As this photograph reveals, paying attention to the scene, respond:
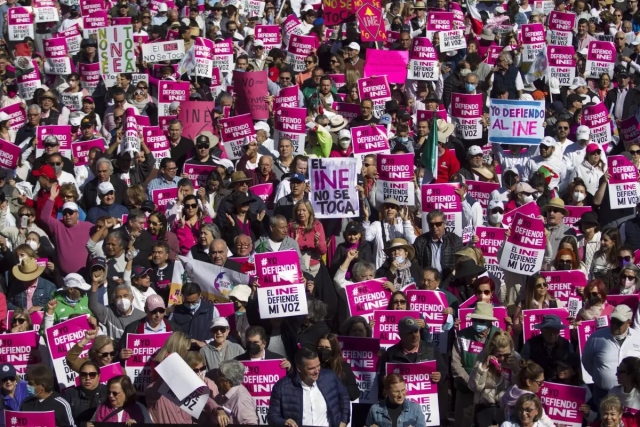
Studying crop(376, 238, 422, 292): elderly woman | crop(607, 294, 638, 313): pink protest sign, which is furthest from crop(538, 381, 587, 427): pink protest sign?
crop(376, 238, 422, 292): elderly woman

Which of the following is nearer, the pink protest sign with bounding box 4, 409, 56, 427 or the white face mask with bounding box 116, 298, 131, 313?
the pink protest sign with bounding box 4, 409, 56, 427

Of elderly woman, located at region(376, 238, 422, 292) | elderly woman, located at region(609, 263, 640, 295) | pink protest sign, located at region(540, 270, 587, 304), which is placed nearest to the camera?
elderly woman, located at region(609, 263, 640, 295)

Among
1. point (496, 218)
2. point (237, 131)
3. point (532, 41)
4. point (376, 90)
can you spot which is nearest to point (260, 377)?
point (496, 218)

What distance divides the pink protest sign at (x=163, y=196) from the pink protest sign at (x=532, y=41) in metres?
7.34

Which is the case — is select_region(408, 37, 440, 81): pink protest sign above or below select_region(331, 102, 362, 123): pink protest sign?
above

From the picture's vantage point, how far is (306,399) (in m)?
11.9

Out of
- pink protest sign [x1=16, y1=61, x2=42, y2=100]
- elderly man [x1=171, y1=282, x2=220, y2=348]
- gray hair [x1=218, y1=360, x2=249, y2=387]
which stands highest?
gray hair [x1=218, y1=360, x2=249, y2=387]

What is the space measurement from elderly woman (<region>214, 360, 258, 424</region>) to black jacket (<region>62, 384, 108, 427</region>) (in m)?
0.95

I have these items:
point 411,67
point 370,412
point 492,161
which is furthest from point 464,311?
point 411,67

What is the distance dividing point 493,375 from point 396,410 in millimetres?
1052

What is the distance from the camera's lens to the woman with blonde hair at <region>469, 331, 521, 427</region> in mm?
12477

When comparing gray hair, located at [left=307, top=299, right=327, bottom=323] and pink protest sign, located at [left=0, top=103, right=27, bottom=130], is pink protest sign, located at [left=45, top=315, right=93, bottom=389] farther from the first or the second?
pink protest sign, located at [left=0, top=103, right=27, bottom=130]

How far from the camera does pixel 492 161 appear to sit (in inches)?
734

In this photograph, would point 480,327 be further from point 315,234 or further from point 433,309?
point 315,234
